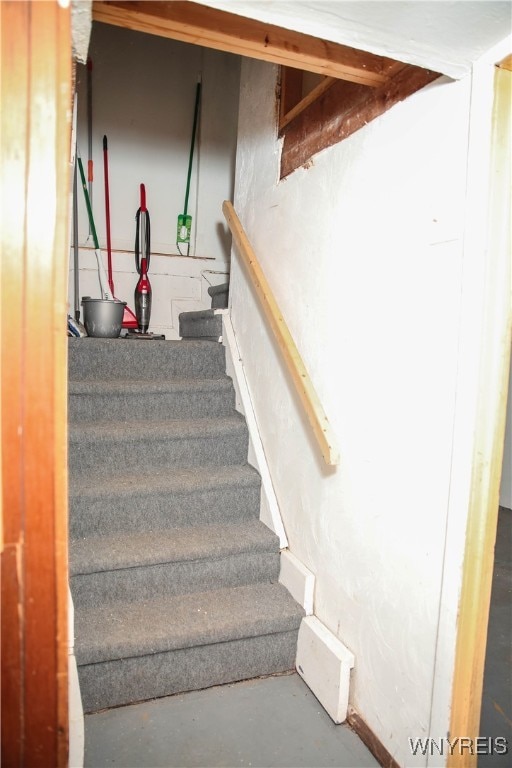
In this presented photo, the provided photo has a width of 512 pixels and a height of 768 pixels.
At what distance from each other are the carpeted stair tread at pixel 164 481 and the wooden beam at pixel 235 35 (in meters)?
1.58

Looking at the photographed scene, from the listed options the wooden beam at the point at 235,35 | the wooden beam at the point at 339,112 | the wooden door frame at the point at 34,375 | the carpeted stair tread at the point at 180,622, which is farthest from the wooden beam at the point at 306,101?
the carpeted stair tread at the point at 180,622

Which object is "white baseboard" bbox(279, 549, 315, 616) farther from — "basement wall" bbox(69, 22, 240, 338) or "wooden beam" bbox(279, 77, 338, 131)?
"basement wall" bbox(69, 22, 240, 338)

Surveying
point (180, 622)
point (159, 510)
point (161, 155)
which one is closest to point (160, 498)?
point (159, 510)

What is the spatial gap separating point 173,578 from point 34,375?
1423mm

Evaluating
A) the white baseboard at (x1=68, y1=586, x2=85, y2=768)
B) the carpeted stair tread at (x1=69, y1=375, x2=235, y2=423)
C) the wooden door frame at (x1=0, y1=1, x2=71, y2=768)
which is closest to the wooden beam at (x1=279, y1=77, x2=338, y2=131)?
the carpeted stair tread at (x1=69, y1=375, x2=235, y2=423)

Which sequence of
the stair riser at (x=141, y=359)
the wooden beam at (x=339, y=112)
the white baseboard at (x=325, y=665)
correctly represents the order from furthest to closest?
the stair riser at (x=141, y=359) < the white baseboard at (x=325, y=665) < the wooden beam at (x=339, y=112)

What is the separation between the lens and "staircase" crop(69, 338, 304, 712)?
1.76 m

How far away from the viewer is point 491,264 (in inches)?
48.3

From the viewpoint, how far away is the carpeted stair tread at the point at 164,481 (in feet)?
6.91

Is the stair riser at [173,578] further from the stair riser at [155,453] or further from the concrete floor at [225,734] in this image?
the stair riser at [155,453]

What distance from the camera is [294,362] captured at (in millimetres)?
1941

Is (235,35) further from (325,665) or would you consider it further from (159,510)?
(325,665)

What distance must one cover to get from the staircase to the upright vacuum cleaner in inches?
32.5

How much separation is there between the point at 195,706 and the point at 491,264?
5.38 ft
